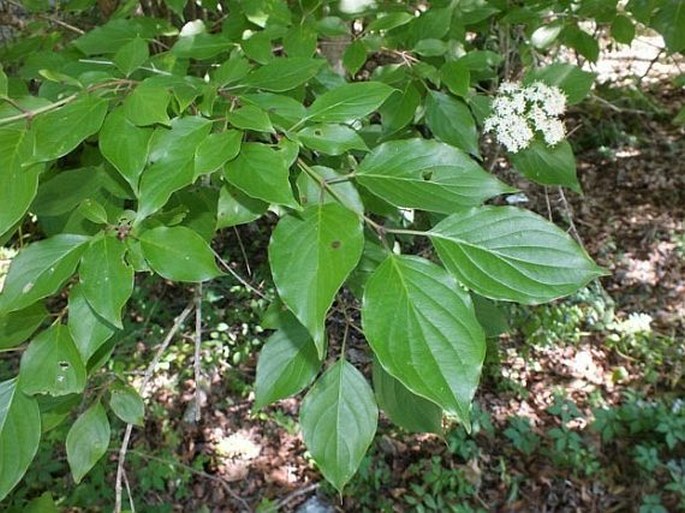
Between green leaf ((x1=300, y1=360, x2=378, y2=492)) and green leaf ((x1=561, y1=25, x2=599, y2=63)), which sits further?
green leaf ((x1=561, y1=25, x2=599, y2=63))

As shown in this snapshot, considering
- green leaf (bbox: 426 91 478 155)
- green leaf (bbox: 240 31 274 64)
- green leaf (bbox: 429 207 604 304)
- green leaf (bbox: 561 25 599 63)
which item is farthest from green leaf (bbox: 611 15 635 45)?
green leaf (bbox: 429 207 604 304)

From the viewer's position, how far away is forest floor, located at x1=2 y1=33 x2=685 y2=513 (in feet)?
9.18

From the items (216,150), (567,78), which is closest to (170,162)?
(216,150)

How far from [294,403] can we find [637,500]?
1.54m

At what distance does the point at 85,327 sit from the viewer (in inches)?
38.1

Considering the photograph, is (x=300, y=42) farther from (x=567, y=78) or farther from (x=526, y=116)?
(x=567, y=78)

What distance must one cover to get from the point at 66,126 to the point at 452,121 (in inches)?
31.1

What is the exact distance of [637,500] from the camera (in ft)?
8.98

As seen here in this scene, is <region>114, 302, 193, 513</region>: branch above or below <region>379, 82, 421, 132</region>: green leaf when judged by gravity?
below

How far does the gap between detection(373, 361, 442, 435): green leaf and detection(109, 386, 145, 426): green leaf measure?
424 mm

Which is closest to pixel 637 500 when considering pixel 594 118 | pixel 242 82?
pixel 242 82

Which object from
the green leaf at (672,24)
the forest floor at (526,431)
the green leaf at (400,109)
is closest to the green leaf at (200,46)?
→ the green leaf at (400,109)

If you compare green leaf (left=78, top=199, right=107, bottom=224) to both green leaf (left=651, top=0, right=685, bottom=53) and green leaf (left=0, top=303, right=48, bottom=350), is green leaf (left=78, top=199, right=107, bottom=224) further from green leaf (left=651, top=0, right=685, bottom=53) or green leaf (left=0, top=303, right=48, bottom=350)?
green leaf (left=651, top=0, right=685, bottom=53)

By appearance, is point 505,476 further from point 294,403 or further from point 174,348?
Result: point 174,348
